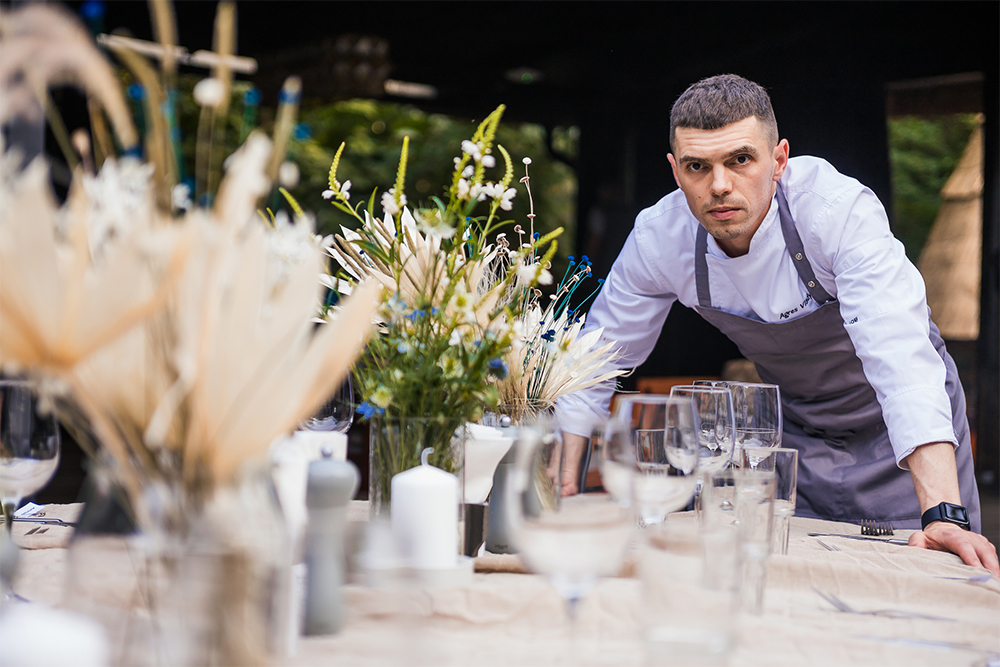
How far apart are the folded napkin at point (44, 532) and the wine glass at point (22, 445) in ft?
0.24

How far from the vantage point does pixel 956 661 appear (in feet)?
2.58

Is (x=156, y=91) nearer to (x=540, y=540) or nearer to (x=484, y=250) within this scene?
(x=540, y=540)

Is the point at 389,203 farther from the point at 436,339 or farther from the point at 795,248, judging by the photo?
the point at 795,248

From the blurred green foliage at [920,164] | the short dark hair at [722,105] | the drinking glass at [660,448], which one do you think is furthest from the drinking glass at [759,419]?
the blurred green foliage at [920,164]

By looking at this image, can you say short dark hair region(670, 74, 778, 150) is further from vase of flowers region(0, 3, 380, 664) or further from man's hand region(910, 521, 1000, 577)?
vase of flowers region(0, 3, 380, 664)

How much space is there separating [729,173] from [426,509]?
1178mm

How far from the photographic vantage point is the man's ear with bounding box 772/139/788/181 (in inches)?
73.9

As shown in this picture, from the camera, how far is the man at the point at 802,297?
1.56 m

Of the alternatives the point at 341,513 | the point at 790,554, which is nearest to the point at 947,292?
the point at 790,554

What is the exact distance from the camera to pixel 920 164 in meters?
4.51

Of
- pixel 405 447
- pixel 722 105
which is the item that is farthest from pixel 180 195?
pixel 722 105

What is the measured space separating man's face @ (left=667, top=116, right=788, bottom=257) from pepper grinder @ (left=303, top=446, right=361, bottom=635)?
1228 mm

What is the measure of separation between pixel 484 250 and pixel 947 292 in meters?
4.18

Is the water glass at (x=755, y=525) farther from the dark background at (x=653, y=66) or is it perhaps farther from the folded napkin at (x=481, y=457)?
the dark background at (x=653, y=66)
